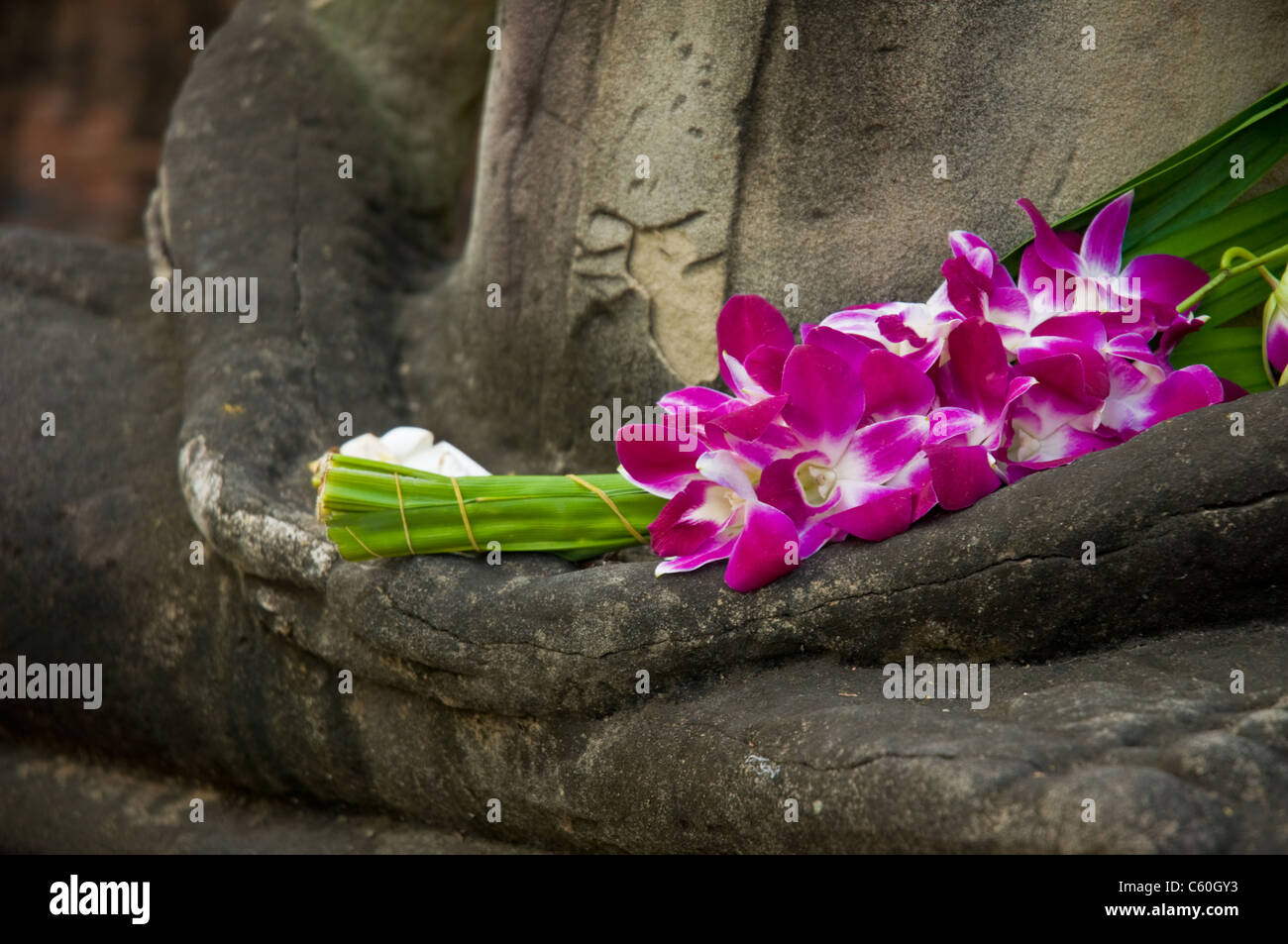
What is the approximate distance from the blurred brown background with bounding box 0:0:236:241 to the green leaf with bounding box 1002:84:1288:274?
3.72 m

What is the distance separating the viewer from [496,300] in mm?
1717

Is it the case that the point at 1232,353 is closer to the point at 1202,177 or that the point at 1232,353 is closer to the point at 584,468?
the point at 1202,177

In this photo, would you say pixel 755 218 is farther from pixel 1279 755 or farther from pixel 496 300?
pixel 1279 755

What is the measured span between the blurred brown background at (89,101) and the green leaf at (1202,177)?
372 centimetres

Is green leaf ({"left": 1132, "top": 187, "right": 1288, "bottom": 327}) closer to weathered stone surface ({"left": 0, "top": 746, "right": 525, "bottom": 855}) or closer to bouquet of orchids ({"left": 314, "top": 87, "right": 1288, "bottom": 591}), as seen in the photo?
bouquet of orchids ({"left": 314, "top": 87, "right": 1288, "bottom": 591})

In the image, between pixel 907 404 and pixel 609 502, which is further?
pixel 609 502

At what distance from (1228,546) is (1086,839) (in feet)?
1.09

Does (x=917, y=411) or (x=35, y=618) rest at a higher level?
(x=917, y=411)

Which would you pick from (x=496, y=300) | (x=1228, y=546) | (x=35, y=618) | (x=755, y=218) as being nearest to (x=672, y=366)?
(x=755, y=218)

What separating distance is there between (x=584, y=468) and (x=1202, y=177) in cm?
81

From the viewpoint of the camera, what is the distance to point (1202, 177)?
1299 mm

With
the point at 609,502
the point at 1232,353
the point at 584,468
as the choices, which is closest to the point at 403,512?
the point at 609,502

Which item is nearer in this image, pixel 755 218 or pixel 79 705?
pixel 755 218

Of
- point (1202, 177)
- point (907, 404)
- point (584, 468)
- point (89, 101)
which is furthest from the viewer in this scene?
point (89, 101)
